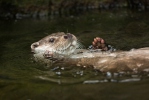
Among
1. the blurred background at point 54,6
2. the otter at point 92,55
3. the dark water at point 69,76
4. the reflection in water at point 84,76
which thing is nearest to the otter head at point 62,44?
the otter at point 92,55

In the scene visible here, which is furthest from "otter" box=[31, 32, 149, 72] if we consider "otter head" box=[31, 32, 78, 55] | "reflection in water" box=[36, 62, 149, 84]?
"reflection in water" box=[36, 62, 149, 84]

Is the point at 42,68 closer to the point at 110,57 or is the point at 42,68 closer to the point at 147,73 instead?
the point at 110,57

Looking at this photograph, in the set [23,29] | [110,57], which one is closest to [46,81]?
[110,57]

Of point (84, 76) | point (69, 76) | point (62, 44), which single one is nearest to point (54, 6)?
point (62, 44)

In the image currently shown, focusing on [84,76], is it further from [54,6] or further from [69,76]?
[54,6]

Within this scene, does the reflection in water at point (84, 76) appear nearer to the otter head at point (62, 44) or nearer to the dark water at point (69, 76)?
the dark water at point (69, 76)
